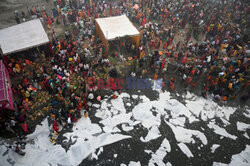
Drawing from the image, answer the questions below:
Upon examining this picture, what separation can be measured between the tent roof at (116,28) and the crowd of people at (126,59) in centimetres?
Answer: 111

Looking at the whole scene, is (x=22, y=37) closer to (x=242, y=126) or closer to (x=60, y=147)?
(x=60, y=147)

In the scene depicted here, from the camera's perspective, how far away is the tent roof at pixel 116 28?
47.0ft

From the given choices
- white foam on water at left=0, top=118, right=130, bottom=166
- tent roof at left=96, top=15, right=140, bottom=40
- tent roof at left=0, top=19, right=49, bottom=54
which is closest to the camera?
white foam on water at left=0, top=118, right=130, bottom=166

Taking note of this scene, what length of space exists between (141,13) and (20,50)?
13975mm

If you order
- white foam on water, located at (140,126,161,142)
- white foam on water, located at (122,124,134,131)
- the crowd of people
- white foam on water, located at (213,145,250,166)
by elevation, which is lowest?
white foam on water, located at (213,145,250,166)

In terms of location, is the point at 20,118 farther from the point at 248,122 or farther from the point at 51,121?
the point at 248,122

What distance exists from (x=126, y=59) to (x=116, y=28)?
3115mm

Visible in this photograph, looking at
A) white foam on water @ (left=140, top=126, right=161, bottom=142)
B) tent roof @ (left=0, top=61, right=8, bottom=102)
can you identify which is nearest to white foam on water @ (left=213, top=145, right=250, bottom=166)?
white foam on water @ (left=140, top=126, right=161, bottom=142)

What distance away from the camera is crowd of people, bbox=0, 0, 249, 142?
426 inches

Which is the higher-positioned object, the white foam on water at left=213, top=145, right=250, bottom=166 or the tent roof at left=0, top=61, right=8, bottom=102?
the tent roof at left=0, top=61, right=8, bottom=102

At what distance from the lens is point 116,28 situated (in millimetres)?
15023

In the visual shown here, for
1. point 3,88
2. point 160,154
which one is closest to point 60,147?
point 3,88

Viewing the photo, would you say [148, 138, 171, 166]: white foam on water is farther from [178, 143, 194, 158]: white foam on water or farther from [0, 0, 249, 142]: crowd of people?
[0, 0, 249, 142]: crowd of people

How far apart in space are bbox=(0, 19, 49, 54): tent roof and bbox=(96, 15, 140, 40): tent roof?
200 inches
